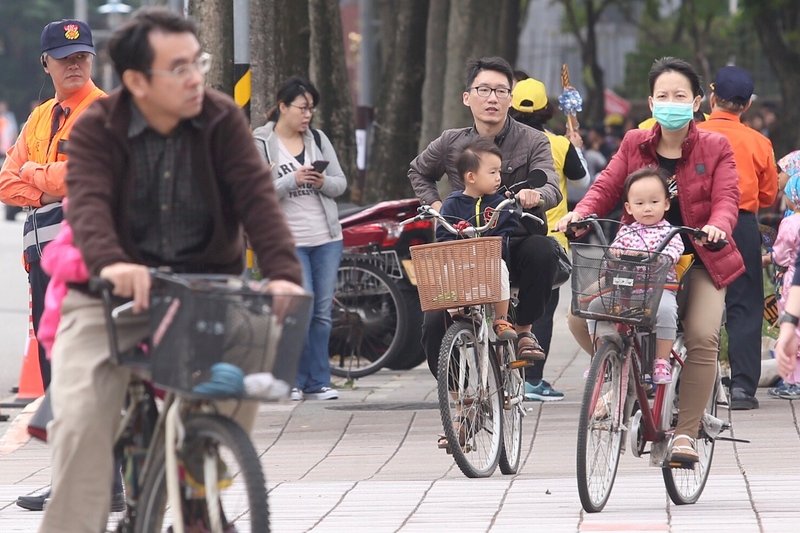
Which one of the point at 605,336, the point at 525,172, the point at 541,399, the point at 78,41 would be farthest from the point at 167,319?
the point at 541,399

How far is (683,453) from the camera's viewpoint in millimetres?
6730

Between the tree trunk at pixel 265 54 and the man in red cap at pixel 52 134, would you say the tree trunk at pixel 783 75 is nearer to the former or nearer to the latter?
the tree trunk at pixel 265 54

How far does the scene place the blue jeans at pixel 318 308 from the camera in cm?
1033

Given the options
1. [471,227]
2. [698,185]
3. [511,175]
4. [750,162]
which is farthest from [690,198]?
[750,162]

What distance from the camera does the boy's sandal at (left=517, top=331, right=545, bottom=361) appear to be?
812cm

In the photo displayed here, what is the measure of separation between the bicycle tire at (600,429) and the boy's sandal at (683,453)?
0.20 metres

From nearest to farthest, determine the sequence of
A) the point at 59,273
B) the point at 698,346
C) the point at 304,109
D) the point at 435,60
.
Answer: the point at 59,273
the point at 698,346
the point at 304,109
the point at 435,60

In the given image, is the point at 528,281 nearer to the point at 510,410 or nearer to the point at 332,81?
the point at 510,410

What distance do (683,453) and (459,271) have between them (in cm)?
131

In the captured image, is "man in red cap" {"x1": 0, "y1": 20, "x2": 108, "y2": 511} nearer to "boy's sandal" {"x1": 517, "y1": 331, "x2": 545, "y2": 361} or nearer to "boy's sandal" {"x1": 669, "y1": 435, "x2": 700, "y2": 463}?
"boy's sandal" {"x1": 517, "y1": 331, "x2": 545, "y2": 361}

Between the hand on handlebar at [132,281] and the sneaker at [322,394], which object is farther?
the sneaker at [322,394]

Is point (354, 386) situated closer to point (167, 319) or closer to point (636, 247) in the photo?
point (636, 247)

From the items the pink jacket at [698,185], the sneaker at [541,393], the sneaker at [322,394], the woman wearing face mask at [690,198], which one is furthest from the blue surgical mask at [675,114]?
the sneaker at [322,394]

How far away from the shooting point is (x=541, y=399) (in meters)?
10.3
